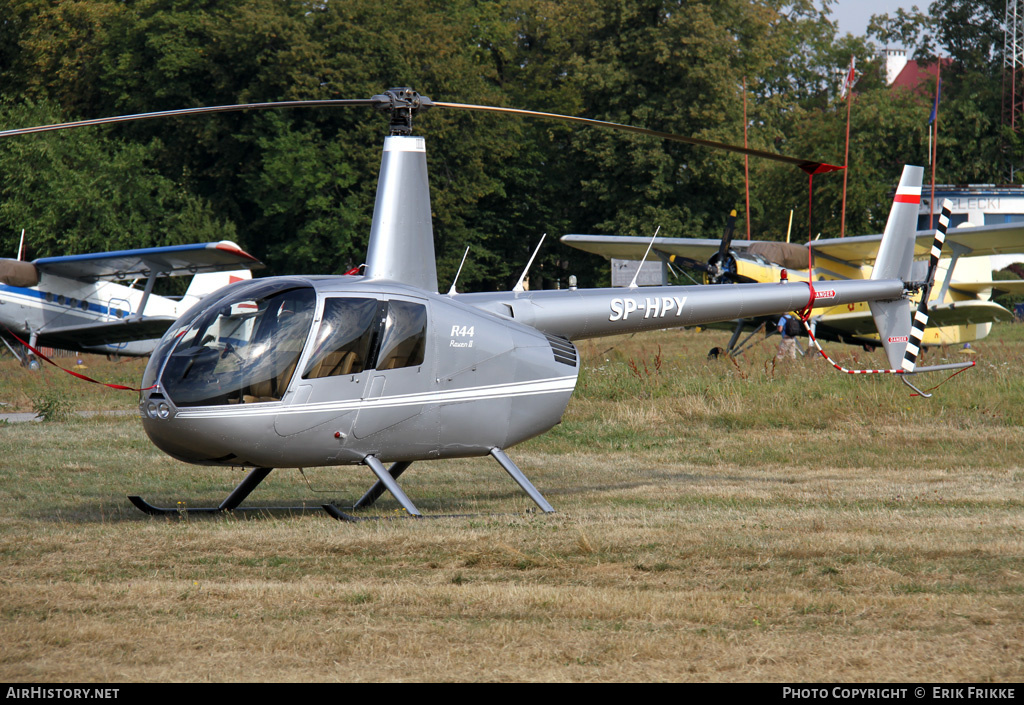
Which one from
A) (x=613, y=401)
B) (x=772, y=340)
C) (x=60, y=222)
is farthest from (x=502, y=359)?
(x=60, y=222)

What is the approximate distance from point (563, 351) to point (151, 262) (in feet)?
54.8

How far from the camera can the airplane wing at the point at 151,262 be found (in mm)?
21547

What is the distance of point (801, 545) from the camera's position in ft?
22.8

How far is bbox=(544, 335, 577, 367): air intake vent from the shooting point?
29.3ft

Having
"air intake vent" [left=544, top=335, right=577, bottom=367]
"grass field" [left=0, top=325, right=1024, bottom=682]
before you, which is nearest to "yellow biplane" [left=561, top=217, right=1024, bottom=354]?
"grass field" [left=0, top=325, right=1024, bottom=682]

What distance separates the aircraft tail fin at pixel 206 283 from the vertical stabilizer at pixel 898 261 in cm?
1932

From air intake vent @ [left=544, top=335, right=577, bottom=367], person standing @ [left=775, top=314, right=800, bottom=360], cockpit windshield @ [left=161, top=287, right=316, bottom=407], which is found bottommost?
person standing @ [left=775, top=314, right=800, bottom=360]

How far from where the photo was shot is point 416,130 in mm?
42219

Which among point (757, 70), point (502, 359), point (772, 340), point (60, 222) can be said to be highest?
point (757, 70)

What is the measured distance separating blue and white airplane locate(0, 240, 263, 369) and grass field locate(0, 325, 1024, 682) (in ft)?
36.5

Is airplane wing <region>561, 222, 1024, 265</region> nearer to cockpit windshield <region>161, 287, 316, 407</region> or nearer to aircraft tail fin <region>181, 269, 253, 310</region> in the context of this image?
aircraft tail fin <region>181, 269, 253, 310</region>

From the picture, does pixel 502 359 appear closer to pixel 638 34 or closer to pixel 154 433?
pixel 154 433

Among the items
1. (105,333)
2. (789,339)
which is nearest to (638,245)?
(789,339)

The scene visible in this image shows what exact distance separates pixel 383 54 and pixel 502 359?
3535 cm
